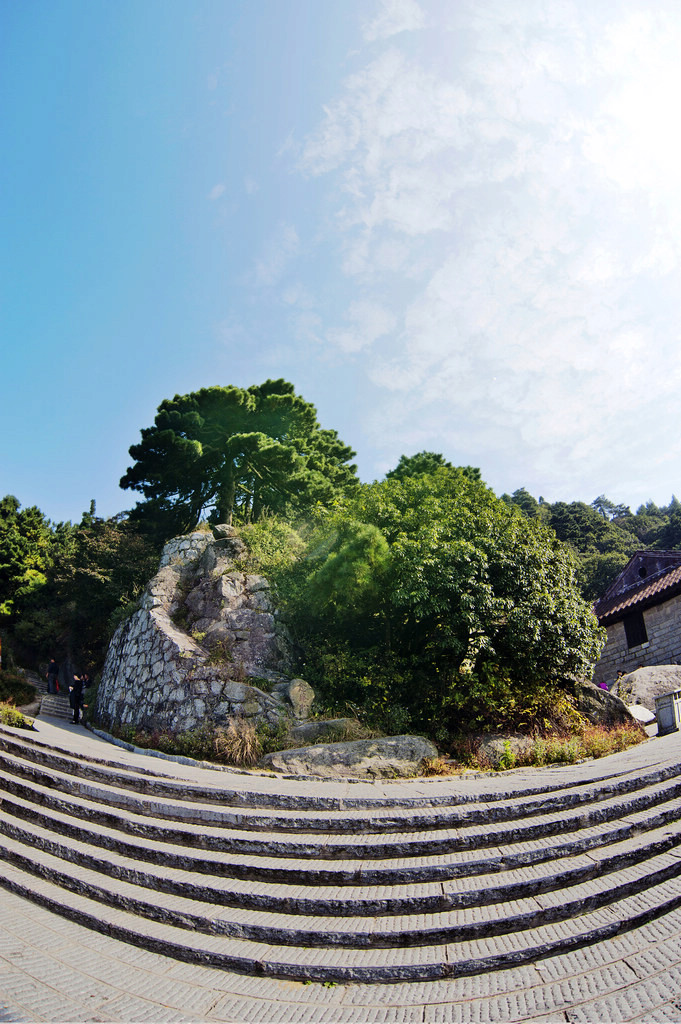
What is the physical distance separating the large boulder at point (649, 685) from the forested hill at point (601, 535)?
2353cm

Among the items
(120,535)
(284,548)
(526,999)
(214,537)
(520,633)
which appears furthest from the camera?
(120,535)

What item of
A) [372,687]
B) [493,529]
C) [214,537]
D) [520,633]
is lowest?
[372,687]

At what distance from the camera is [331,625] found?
12586 millimetres

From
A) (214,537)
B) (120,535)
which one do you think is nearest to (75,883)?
(214,537)

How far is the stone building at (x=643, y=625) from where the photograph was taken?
16828 mm

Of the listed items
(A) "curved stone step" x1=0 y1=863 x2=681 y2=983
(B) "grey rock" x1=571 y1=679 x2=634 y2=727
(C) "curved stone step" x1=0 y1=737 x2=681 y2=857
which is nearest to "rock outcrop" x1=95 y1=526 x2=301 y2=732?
(C) "curved stone step" x1=0 y1=737 x2=681 y2=857

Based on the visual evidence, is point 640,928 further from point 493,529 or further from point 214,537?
point 214,537

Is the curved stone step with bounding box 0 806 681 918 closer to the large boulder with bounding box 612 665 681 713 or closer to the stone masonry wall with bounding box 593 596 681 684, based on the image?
the large boulder with bounding box 612 665 681 713

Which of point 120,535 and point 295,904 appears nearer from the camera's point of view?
point 295,904

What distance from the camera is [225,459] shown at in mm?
18797

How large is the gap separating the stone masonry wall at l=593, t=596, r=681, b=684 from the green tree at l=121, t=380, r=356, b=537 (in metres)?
11.7

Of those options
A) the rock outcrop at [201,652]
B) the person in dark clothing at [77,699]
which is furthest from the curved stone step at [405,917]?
the person in dark clothing at [77,699]

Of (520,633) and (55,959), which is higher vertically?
(520,633)

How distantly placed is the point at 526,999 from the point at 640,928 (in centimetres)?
115
